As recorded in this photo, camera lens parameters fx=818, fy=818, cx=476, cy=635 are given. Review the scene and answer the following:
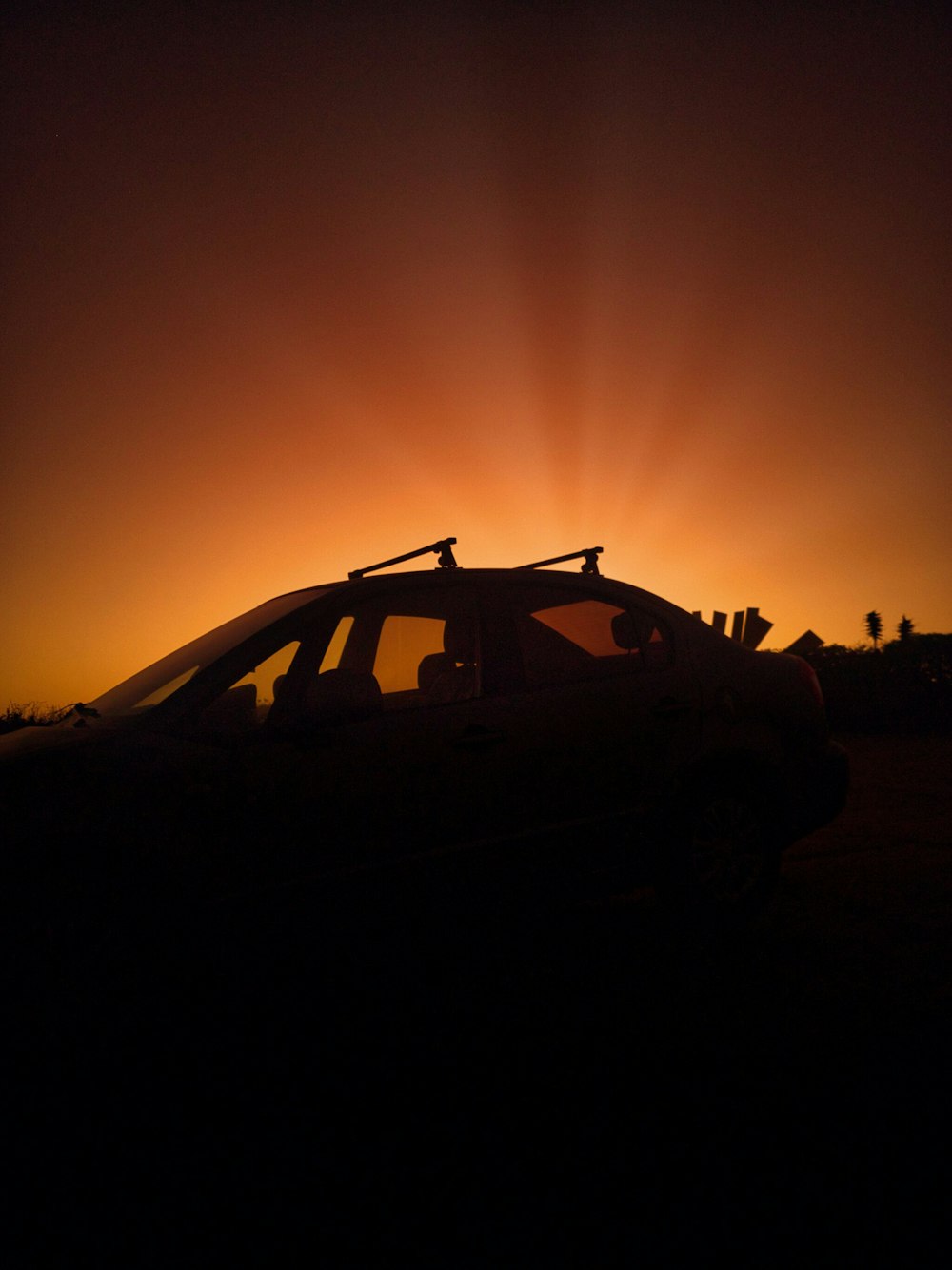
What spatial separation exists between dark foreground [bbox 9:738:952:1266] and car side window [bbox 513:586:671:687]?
1.31 metres

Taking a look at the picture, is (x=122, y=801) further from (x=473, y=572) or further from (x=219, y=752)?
(x=473, y=572)

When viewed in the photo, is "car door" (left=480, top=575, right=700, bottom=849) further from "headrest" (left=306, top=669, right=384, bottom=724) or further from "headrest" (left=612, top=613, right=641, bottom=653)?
"headrest" (left=306, top=669, right=384, bottom=724)

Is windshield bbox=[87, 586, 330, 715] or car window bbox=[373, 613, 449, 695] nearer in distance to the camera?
windshield bbox=[87, 586, 330, 715]

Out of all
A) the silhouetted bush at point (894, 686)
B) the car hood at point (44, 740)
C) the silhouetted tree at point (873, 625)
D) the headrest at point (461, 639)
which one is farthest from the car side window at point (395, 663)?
the silhouetted tree at point (873, 625)

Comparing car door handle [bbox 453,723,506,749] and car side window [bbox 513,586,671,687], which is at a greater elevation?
car side window [bbox 513,586,671,687]

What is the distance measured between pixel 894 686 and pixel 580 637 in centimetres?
1367

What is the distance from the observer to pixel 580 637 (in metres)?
4.07

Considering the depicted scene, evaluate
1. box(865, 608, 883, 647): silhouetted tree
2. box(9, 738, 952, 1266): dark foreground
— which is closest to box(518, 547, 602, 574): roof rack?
box(9, 738, 952, 1266): dark foreground

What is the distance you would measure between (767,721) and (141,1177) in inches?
128

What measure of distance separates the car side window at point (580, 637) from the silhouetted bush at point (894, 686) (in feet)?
40.0

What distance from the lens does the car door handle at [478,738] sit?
346 cm

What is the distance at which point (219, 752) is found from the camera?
3049 millimetres

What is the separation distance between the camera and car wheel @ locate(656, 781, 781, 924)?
154 inches

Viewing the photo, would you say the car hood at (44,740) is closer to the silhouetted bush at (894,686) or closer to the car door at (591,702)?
the car door at (591,702)
